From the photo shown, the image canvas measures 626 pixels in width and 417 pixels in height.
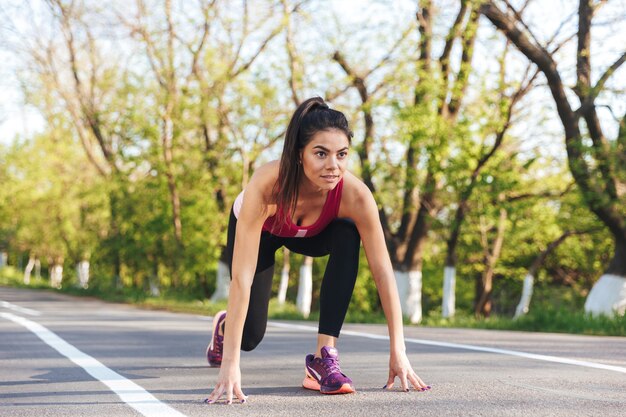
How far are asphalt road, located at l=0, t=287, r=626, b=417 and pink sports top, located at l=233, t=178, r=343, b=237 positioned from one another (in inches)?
32.5

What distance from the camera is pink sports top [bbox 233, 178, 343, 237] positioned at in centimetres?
421

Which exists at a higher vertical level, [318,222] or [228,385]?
[318,222]

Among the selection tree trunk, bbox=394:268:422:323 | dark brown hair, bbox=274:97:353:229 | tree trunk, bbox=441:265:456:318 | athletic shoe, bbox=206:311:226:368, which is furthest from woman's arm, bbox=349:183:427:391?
tree trunk, bbox=394:268:422:323

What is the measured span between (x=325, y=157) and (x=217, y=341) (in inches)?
75.2

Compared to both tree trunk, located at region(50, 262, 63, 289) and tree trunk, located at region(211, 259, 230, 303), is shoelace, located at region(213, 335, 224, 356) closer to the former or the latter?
tree trunk, located at region(211, 259, 230, 303)

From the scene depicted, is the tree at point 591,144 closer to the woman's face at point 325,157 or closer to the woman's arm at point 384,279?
the woman's arm at point 384,279

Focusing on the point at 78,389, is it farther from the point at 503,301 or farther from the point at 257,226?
the point at 503,301

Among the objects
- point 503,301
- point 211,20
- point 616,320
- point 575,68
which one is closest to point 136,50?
point 211,20

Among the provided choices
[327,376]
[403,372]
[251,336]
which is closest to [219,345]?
[251,336]

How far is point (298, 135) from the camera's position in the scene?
399 centimetres

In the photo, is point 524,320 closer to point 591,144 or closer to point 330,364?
point 591,144

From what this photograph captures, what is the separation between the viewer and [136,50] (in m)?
24.7

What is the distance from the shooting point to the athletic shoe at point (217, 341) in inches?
208

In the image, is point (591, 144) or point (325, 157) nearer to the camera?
point (325, 157)
